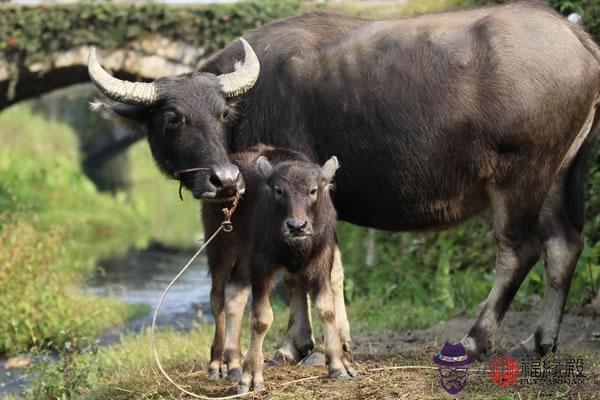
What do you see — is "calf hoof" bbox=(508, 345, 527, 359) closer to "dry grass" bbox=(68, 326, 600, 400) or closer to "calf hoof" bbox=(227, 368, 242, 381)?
"dry grass" bbox=(68, 326, 600, 400)

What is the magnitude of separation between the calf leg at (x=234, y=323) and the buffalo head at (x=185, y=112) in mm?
522

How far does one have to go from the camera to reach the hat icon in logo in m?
4.97

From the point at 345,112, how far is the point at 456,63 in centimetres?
71

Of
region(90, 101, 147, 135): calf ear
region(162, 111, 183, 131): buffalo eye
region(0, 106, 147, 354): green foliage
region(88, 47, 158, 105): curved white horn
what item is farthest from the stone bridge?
region(162, 111, 183, 131): buffalo eye

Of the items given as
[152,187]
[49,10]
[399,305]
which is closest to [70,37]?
[49,10]

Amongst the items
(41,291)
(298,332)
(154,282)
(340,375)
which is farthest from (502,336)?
(154,282)

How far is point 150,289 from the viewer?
14.8 meters

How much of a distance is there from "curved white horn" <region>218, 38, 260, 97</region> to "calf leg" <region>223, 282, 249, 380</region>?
1.14m

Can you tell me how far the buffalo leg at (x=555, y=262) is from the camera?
19.3 ft

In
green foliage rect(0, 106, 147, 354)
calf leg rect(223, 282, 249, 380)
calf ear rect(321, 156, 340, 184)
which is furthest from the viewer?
green foliage rect(0, 106, 147, 354)

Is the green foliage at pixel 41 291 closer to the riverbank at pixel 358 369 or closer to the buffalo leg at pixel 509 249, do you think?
the riverbank at pixel 358 369

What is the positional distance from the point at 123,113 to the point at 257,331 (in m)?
1.62

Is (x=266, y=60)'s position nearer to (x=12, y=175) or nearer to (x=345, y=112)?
(x=345, y=112)

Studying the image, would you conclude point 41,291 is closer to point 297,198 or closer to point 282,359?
point 282,359
